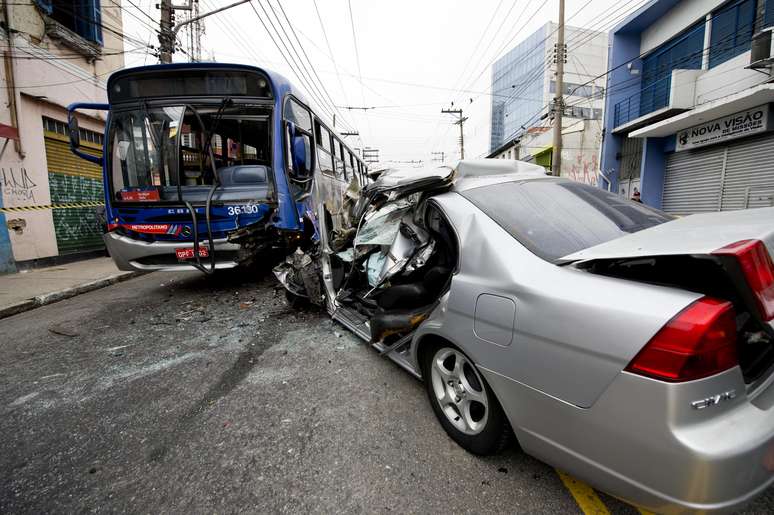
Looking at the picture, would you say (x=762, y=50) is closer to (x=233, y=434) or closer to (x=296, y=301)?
(x=296, y=301)

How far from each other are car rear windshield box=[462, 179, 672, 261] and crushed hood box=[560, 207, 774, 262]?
21 centimetres

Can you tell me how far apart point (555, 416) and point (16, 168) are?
10.9m

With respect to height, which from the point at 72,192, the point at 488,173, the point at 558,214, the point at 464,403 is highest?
the point at 72,192

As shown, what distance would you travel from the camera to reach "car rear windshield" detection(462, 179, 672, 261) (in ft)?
5.98

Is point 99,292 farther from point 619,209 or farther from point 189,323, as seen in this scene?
point 619,209

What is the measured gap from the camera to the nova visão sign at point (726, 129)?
947 cm

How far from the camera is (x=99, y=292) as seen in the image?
20.0 ft

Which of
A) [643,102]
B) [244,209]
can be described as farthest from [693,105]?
[244,209]

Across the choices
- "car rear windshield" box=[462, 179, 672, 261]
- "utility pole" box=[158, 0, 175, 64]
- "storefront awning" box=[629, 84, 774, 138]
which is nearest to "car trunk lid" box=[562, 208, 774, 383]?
"car rear windshield" box=[462, 179, 672, 261]

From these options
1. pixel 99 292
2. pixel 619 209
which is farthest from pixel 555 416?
pixel 99 292

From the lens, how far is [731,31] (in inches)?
414

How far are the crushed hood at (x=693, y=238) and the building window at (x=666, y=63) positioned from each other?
47.6 feet

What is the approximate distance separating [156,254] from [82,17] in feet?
30.4

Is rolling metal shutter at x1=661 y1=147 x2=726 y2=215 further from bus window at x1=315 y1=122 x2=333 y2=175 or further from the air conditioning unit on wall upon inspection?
bus window at x1=315 y1=122 x2=333 y2=175
